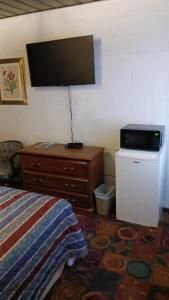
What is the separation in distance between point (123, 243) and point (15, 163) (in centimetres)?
198

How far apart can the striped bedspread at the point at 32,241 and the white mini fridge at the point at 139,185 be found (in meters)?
0.88

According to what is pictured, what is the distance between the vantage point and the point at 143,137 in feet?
8.73

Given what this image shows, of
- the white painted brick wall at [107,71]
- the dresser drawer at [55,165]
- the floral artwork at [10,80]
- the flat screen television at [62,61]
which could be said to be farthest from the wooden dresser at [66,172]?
the floral artwork at [10,80]

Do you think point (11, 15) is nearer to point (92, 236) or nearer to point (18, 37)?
point (18, 37)

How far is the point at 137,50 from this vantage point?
2838 millimetres

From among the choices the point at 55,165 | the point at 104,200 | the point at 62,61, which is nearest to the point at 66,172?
the point at 55,165

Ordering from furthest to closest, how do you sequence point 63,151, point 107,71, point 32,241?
point 63,151 → point 107,71 → point 32,241

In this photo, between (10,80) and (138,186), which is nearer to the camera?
(138,186)

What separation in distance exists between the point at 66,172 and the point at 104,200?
0.57m

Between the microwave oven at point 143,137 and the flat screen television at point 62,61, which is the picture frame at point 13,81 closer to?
the flat screen television at point 62,61

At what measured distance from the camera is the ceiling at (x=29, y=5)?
9.30 feet

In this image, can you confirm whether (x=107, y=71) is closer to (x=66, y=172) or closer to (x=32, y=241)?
(x=66, y=172)

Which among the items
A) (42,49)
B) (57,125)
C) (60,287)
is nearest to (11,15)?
(42,49)

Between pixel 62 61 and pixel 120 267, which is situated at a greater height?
pixel 62 61
